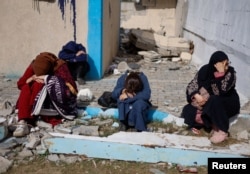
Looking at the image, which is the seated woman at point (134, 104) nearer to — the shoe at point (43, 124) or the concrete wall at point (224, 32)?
the shoe at point (43, 124)

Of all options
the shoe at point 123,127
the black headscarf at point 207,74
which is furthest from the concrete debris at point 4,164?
the black headscarf at point 207,74

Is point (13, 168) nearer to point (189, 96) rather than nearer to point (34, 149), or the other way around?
point (34, 149)

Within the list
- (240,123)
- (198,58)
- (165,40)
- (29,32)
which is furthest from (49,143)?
(165,40)

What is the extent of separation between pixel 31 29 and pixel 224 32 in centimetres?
411

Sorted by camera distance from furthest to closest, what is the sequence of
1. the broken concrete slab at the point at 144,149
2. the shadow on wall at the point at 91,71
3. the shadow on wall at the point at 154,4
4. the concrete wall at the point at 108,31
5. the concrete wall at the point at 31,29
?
1. the shadow on wall at the point at 154,4
2. the concrete wall at the point at 108,31
3. the shadow on wall at the point at 91,71
4. the concrete wall at the point at 31,29
5. the broken concrete slab at the point at 144,149

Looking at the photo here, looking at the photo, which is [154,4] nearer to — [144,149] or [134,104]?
[134,104]

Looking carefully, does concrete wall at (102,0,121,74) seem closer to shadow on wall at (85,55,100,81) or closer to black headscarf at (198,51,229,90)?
shadow on wall at (85,55,100,81)

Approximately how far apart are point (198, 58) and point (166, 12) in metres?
5.92

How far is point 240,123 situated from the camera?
405 centimetres

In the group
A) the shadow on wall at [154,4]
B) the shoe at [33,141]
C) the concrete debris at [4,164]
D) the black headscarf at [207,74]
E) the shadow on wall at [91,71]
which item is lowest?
the concrete debris at [4,164]

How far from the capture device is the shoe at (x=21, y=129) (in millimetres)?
3802

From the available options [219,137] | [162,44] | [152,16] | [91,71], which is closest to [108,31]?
[91,71]

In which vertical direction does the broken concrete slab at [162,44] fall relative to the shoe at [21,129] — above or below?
above

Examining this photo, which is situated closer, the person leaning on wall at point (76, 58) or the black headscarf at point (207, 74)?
the black headscarf at point (207, 74)
